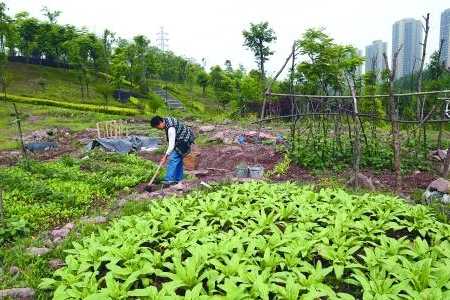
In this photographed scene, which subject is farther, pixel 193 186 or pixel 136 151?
pixel 136 151

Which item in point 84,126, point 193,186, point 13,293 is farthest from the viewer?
point 84,126

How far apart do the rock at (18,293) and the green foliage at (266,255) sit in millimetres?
263

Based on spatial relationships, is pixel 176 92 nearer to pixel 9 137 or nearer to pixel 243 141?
pixel 9 137

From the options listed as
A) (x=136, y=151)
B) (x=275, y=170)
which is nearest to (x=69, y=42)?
(x=136, y=151)

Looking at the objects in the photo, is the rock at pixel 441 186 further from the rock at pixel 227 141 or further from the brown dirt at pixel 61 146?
the brown dirt at pixel 61 146

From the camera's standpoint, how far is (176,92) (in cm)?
5459

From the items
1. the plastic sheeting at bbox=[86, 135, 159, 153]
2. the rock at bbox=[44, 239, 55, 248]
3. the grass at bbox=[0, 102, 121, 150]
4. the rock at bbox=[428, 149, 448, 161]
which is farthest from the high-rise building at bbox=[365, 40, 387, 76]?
the grass at bbox=[0, 102, 121, 150]

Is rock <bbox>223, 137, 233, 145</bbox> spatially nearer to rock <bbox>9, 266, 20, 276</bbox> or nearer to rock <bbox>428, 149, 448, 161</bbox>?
rock <bbox>428, 149, 448, 161</bbox>

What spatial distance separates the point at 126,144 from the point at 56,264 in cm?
1110

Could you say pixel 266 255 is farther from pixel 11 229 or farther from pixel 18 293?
pixel 11 229

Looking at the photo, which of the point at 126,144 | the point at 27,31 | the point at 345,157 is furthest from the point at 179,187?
the point at 27,31

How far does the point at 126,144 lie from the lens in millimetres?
16062

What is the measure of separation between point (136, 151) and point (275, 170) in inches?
272

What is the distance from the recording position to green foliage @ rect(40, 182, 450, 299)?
3.70 metres
